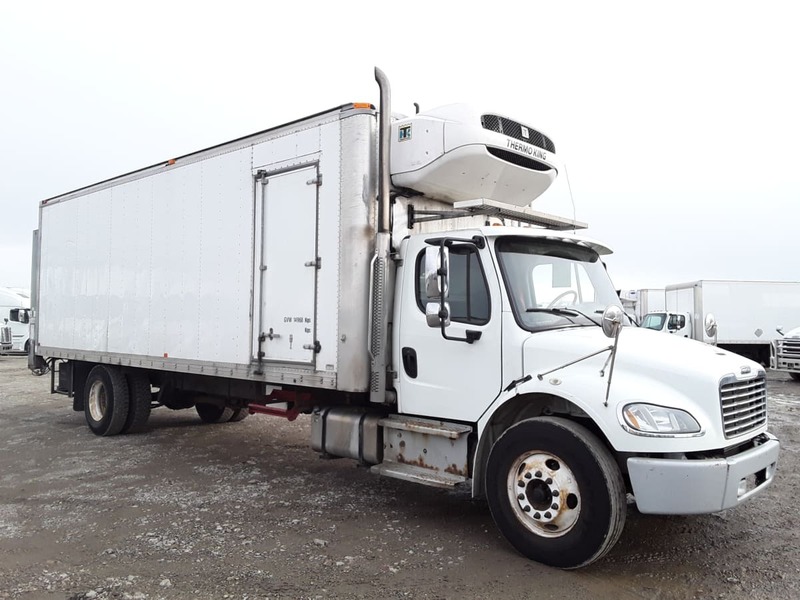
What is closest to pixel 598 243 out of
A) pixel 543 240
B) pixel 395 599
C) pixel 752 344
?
pixel 543 240

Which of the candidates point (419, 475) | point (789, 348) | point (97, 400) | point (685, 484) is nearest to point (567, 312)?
point (685, 484)

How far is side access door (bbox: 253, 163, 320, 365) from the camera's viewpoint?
628cm

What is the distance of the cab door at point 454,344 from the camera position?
5.14 m

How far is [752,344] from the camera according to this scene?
2236cm

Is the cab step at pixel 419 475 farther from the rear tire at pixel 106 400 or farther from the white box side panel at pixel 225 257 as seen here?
the rear tire at pixel 106 400

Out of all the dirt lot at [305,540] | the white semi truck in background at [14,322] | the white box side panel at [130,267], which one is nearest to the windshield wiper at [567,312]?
the dirt lot at [305,540]

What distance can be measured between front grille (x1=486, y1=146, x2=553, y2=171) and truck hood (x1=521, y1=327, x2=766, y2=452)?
6.29 feet

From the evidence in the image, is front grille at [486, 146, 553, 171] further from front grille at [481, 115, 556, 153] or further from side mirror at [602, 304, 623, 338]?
side mirror at [602, 304, 623, 338]

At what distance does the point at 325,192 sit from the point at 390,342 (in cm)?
160

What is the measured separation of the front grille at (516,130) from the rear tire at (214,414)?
22.9 feet

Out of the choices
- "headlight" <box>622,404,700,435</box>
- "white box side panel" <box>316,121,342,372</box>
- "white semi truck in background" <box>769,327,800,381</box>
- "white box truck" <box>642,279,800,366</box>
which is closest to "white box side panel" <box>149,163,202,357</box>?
"white box side panel" <box>316,121,342,372</box>

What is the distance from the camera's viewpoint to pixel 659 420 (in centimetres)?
415

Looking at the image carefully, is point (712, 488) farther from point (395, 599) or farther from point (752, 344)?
point (752, 344)

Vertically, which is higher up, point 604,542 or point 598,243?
point 598,243
